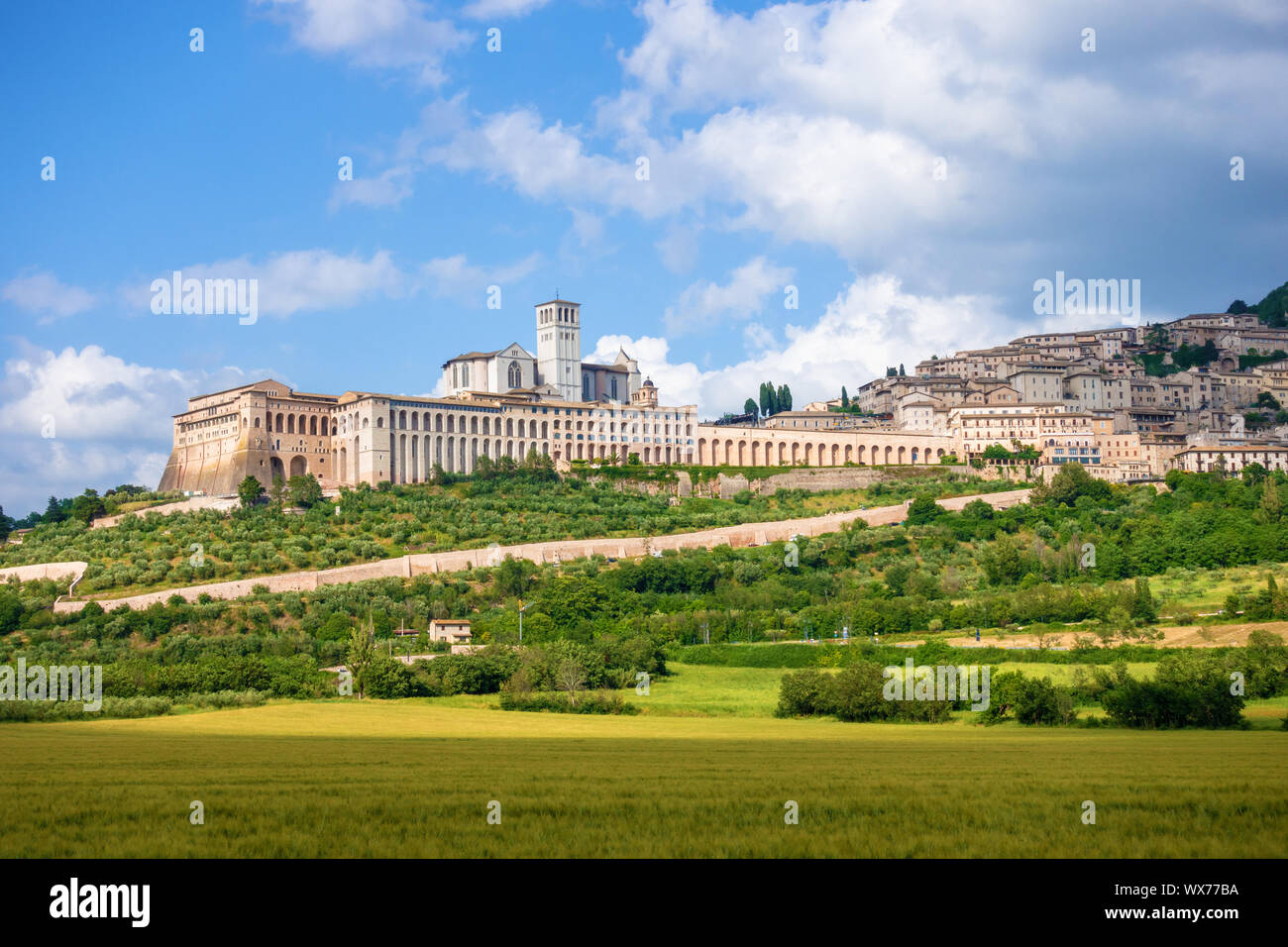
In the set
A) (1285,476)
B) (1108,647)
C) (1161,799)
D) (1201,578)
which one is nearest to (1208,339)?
(1285,476)

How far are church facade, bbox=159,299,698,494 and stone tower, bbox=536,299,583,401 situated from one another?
9cm

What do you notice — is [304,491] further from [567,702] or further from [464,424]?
[567,702]

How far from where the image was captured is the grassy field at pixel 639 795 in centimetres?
1087

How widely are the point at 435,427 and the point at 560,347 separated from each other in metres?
18.8

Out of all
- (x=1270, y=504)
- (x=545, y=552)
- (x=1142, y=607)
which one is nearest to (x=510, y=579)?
(x=545, y=552)

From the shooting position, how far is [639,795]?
14.0 m

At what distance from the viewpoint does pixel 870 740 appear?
2584 cm

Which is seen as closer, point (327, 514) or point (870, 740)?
point (870, 740)

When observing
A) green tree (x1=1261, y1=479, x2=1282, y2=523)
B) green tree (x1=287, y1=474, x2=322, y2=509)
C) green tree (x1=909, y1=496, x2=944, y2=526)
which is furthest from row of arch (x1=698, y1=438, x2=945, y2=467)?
green tree (x1=287, y1=474, x2=322, y2=509)

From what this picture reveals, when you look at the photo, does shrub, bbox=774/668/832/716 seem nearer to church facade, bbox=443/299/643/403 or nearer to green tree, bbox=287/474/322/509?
green tree, bbox=287/474/322/509

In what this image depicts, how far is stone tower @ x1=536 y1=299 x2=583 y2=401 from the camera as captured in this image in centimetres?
10794
